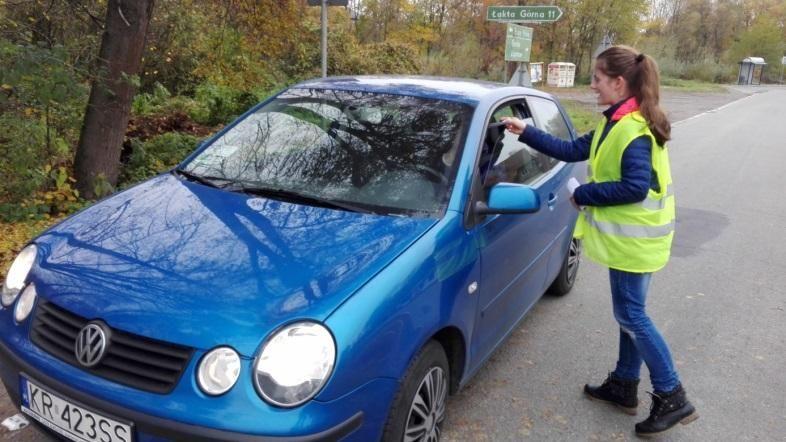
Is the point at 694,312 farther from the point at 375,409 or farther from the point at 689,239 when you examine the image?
the point at 375,409

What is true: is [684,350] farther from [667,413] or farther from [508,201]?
[508,201]

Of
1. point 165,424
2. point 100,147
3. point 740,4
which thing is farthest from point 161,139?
point 740,4

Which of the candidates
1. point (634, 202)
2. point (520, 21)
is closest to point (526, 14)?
point (520, 21)

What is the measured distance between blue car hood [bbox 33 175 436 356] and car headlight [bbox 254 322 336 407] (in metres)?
0.05

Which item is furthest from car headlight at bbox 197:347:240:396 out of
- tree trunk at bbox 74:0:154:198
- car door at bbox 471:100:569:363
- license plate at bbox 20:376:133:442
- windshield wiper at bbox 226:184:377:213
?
tree trunk at bbox 74:0:154:198

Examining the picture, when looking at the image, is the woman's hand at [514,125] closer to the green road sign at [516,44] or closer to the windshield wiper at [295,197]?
the windshield wiper at [295,197]

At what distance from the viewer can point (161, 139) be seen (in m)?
7.96

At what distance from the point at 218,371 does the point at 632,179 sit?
1.96 meters

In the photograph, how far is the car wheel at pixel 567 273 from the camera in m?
4.79

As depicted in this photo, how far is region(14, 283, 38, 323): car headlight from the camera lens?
7.54 ft

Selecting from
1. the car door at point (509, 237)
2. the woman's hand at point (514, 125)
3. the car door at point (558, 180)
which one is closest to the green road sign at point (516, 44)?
the car door at point (558, 180)

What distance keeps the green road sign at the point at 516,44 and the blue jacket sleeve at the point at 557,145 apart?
7477 mm

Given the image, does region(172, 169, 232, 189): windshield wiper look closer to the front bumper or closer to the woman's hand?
the front bumper

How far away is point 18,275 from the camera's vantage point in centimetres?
249
